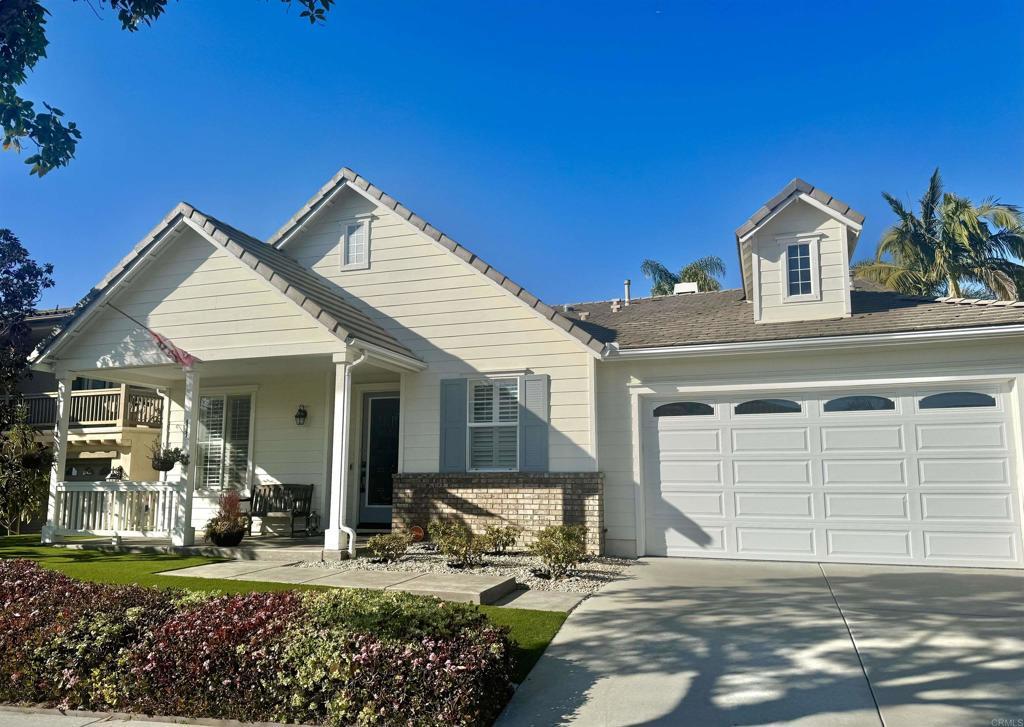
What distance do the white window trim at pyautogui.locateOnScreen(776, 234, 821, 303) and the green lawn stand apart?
6901 millimetres

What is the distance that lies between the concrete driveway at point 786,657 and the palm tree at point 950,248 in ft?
63.1

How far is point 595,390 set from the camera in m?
11.1

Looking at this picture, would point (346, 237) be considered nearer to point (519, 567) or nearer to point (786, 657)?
point (519, 567)

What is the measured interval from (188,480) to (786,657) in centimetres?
913

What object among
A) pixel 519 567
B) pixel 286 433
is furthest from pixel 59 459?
pixel 519 567

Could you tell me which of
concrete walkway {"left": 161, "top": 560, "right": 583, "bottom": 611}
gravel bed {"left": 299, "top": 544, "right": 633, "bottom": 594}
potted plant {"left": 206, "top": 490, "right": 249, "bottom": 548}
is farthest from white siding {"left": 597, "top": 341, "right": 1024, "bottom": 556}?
potted plant {"left": 206, "top": 490, "right": 249, "bottom": 548}

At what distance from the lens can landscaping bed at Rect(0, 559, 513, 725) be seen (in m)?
4.33

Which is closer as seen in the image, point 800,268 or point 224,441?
point 800,268

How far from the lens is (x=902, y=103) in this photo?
592 inches

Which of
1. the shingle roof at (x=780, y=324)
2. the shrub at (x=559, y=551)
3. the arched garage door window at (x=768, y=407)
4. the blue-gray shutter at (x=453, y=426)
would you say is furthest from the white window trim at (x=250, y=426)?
the arched garage door window at (x=768, y=407)

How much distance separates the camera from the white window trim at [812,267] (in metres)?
11.1

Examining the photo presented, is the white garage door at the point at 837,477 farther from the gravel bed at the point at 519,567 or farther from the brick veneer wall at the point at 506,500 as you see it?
the gravel bed at the point at 519,567

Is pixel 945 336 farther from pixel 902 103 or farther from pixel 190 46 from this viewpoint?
pixel 190 46

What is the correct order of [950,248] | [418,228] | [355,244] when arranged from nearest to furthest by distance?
[418,228]
[355,244]
[950,248]
